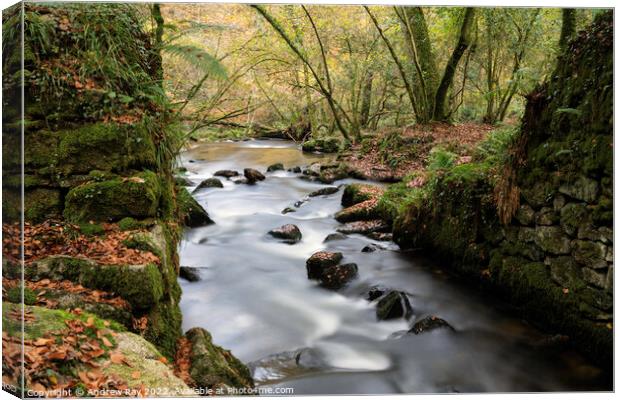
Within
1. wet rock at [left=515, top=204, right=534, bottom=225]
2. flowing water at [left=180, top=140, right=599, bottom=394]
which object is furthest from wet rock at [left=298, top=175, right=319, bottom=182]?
wet rock at [left=515, top=204, right=534, bottom=225]

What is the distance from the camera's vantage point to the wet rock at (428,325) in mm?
4023

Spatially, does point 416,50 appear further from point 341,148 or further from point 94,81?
point 94,81

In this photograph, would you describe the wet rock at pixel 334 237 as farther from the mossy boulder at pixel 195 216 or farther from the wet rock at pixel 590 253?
the wet rock at pixel 590 253

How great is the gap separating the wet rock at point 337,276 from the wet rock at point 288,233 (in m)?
1.20

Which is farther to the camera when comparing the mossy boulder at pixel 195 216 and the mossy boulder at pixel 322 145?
the mossy boulder at pixel 322 145

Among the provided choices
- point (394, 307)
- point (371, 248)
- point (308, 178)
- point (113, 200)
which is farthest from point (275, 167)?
point (113, 200)

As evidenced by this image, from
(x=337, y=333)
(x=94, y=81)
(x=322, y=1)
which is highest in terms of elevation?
(x=322, y=1)

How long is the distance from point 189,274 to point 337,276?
1609 millimetres

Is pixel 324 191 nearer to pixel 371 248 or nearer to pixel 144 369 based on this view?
pixel 371 248

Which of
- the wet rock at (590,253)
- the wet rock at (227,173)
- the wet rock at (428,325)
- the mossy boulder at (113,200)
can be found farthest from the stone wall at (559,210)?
the wet rock at (227,173)

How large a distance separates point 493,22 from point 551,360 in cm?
440

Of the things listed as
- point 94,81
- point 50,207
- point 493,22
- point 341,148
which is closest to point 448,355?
point 50,207

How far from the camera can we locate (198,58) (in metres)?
3.57

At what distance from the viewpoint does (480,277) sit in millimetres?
4891
